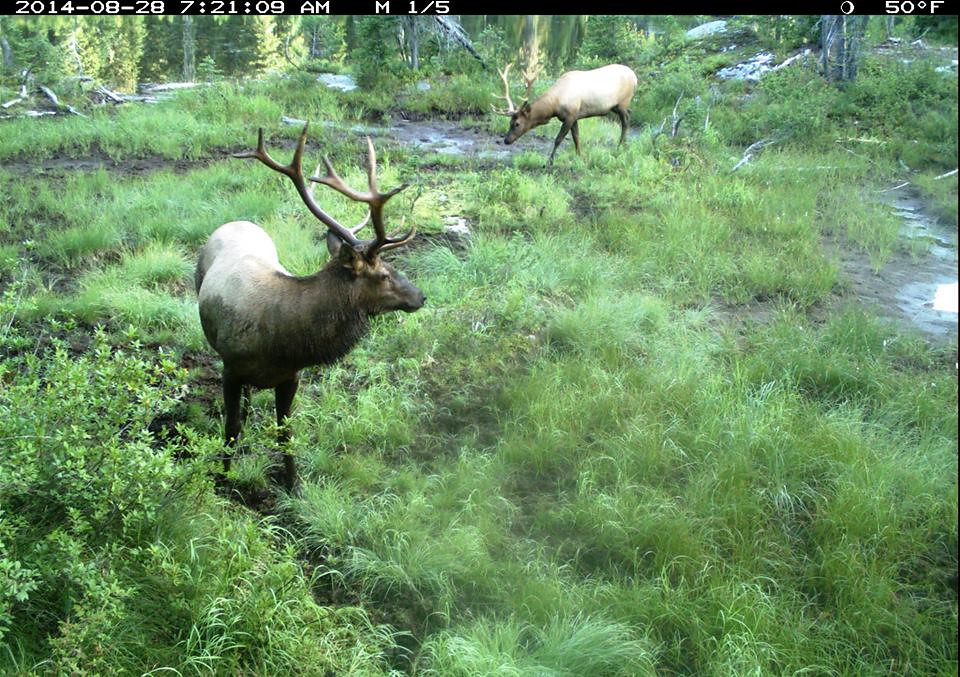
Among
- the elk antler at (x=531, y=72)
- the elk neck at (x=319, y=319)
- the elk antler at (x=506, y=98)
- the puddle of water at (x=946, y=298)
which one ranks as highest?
the elk antler at (x=531, y=72)

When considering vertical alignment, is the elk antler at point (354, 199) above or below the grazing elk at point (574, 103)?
below

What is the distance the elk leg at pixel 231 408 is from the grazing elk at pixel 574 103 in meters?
6.43

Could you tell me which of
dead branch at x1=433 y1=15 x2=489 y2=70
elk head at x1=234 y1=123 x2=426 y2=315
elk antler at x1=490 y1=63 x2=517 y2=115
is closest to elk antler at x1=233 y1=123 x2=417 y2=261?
elk head at x1=234 y1=123 x2=426 y2=315

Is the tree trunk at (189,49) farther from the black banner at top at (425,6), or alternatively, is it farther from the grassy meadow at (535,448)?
the black banner at top at (425,6)

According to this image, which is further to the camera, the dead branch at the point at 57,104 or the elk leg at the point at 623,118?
the elk leg at the point at 623,118

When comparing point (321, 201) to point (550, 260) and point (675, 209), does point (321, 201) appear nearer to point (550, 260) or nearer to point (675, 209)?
point (550, 260)

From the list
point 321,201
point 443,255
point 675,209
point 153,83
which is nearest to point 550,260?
point 443,255

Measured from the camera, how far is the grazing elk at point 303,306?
3832 millimetres

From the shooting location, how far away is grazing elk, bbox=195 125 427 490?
3832mm

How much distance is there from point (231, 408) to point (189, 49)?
3.77 m

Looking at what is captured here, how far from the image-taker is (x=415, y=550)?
3596 millimetres

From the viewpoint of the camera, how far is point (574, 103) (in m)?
10.2

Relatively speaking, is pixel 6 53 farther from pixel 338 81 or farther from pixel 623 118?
pixel 623 118

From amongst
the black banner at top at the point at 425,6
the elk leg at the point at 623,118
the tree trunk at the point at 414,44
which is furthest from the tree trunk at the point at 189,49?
the elk leg at the point at 623,118
